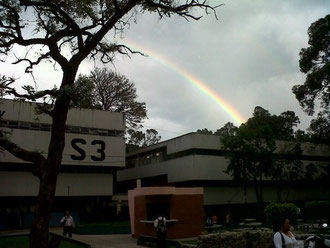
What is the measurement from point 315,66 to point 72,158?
22128mm

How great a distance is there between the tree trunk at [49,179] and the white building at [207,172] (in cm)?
2639

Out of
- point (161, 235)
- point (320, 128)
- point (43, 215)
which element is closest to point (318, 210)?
point (320, 128)

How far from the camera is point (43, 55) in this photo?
35.6 ft

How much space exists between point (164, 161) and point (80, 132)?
934cm

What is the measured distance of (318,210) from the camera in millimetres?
30656

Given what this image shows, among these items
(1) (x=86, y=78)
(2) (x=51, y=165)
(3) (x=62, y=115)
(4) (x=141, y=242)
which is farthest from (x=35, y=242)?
(4) (x=141, y=242)

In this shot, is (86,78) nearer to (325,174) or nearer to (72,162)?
(72,162)

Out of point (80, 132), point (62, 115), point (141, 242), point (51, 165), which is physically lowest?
point (141, 242)

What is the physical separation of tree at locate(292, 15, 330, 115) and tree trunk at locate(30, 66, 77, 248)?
25829 mm

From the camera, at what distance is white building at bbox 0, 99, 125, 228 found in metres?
31.4

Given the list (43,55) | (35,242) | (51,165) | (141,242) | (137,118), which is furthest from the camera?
(137,118)

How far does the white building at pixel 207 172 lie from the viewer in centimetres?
3591

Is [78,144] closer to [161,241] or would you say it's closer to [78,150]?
[78,150]

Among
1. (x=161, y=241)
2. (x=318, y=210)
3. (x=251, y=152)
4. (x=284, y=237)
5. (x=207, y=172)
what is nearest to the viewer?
(x=284, y=237)
